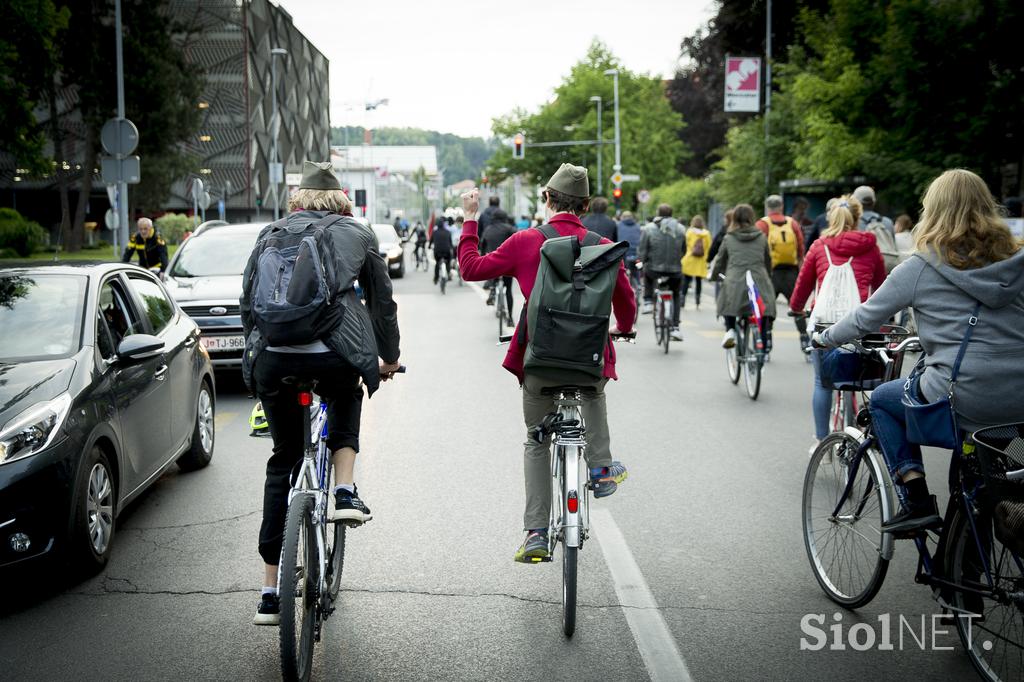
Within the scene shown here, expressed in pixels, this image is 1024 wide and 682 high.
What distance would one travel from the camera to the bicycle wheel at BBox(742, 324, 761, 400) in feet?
34.3

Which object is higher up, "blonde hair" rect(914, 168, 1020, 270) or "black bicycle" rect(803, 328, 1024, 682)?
"blonde hair" rect(914, 168, 1020, 270)

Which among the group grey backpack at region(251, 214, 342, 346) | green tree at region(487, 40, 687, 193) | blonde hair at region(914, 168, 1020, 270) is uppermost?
green tree at region(487, 40, 687, 193)

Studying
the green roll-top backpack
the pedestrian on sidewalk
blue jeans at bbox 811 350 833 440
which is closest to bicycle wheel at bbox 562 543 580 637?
the green roll-top backpack

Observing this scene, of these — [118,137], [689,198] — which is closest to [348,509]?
[118,137]

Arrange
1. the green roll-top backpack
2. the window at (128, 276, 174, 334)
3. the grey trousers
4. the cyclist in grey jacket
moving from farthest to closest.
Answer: the cyclist in grey jacket → the window at (128, 276, 174, 334) → the grey trousers → the green roll-top backpack

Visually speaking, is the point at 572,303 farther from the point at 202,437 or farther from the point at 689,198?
the point at 689,198

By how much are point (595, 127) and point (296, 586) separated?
223 feet

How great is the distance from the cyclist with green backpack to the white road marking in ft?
1.48

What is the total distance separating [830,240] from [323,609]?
4.92m

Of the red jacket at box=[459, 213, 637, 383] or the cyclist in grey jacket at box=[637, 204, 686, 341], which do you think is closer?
the red jacket at box=[459, 213, 637, 383]

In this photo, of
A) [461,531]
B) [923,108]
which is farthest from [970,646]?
[923,108]

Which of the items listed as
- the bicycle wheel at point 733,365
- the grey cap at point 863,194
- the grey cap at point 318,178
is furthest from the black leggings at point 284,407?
the bicycle wheel at point 733,365

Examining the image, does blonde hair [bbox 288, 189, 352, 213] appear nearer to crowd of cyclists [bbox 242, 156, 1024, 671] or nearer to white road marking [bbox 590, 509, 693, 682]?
crowd of cyclists [bbox 242, 156, 1024, 671]

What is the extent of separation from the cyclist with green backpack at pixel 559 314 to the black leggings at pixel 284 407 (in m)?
0.79
